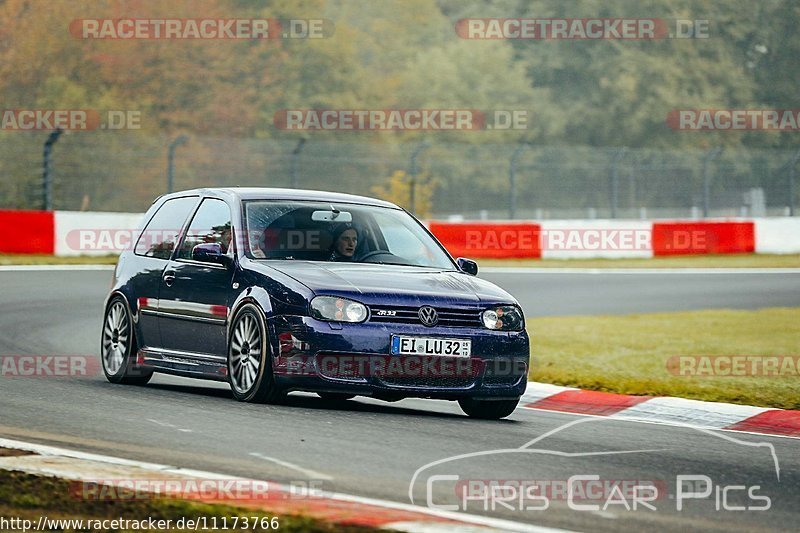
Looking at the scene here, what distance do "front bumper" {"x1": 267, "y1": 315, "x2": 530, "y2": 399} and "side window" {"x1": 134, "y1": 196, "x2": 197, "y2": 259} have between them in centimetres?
207

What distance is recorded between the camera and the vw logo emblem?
31.4ft

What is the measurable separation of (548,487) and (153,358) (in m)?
4.86

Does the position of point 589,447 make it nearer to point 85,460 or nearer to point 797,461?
point 797,461

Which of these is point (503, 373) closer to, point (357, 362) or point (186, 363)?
point (357, 362)

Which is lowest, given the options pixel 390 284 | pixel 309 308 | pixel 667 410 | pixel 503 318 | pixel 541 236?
pixel 667 410

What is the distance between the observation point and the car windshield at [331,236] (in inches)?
414

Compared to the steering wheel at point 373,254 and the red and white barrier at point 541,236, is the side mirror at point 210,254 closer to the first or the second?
the steering wheel at point 373,254

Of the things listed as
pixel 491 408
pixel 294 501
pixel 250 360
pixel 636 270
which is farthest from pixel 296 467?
pixel 636 270

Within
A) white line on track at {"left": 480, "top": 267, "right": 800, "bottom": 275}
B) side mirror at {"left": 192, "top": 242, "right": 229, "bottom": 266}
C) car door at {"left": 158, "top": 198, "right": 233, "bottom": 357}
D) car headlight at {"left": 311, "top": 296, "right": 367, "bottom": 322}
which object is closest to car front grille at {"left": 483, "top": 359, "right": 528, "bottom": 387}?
car headlight at {"left": 311, "top": 296, "right": 367, "bottom": 322}

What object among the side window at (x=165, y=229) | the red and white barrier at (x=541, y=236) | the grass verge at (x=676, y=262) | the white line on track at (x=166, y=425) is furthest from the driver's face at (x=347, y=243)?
the grass verge at (x=676, y=262)

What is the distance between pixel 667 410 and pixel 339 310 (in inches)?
114

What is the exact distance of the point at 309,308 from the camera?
9.53 m

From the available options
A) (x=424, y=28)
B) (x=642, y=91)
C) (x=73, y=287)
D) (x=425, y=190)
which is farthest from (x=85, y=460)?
(x=424, y=28)

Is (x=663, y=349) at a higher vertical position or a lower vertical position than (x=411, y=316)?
lower
